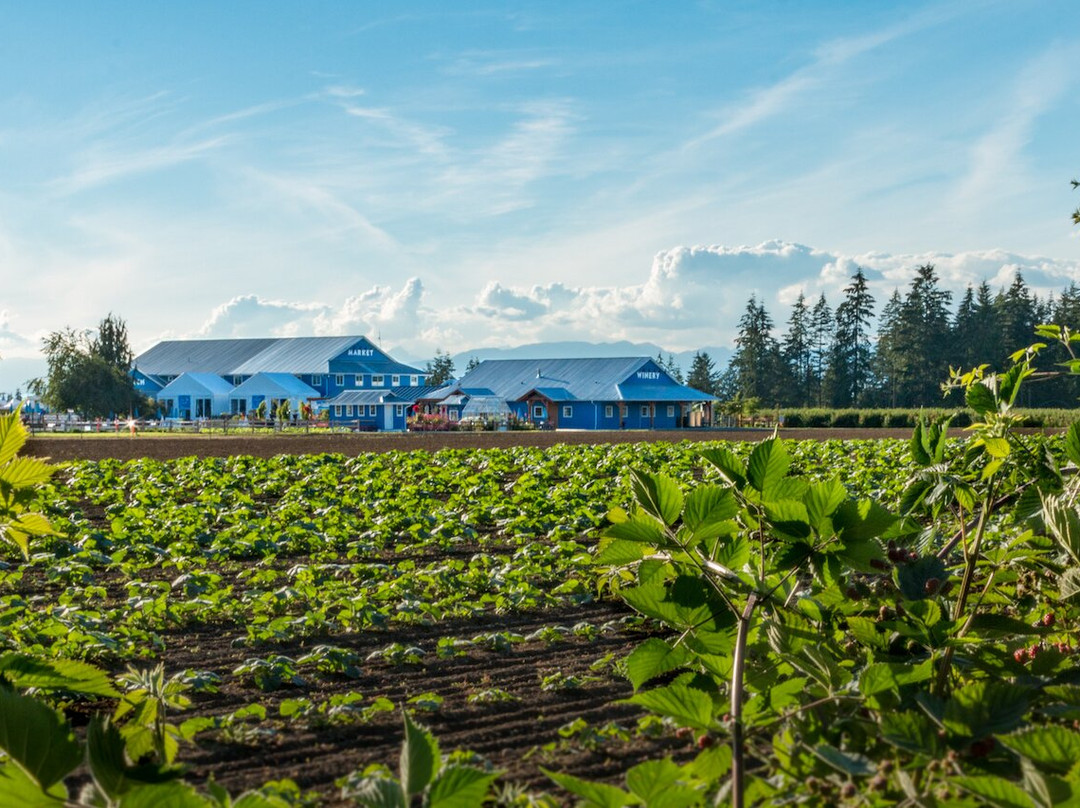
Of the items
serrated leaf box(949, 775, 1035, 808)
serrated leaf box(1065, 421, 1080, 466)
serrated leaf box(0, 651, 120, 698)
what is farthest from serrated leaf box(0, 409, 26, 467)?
serrated leaf box(1065, 421, 1080, 466)

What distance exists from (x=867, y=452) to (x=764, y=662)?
1832 cm

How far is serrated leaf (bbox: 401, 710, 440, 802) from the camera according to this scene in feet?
4.53

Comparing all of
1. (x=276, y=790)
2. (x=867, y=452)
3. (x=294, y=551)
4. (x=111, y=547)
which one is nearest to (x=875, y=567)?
(x=276, y=790)

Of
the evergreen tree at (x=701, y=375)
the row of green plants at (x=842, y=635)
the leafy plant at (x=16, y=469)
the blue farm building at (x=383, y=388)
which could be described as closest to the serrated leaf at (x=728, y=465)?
the row of green plants at (x=842, y=635)

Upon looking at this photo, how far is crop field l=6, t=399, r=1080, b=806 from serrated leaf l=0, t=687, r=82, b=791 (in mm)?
55

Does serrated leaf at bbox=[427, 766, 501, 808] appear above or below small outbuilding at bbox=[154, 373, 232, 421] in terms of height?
below

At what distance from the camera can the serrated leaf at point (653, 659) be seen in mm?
2416

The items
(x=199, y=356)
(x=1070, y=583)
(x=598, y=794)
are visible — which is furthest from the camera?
(x=199, y=356)

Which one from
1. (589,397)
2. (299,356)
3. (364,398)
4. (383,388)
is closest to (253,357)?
(299,356)

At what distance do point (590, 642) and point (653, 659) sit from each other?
3.18m

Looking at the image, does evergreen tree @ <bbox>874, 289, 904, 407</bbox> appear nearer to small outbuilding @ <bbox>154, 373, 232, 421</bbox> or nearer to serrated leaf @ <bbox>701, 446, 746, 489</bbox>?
small outbuilding @ <bbox>154, 373, 232, 421</bbox>

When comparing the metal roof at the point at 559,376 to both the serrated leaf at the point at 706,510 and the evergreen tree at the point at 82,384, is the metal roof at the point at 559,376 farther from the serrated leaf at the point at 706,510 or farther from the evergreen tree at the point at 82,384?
the serrated leaf at the point at 706,510

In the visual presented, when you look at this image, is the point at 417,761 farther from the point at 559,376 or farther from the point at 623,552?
the point at 559,376

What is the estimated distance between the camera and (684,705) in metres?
2.00
